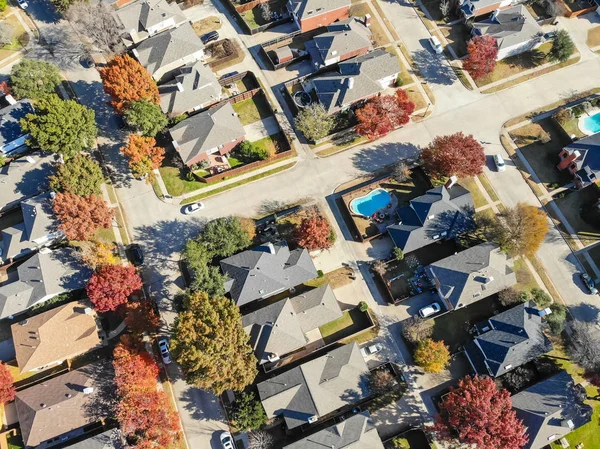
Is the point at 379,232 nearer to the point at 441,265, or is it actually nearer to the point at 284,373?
the point at 441,265

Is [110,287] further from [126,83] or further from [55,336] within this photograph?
[126,83]

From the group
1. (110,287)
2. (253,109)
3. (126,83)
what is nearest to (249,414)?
(110,287)

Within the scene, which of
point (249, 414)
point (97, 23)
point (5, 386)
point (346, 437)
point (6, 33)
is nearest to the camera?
point (346, 437)

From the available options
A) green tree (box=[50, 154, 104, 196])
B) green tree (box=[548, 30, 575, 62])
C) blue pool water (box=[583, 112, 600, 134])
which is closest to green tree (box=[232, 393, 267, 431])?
green tree (box=[50, 154, 104, 196])

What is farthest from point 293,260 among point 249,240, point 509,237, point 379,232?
point 509,237

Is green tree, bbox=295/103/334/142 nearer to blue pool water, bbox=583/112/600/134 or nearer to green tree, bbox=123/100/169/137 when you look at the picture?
green tree, bbox=123/100/169/137
